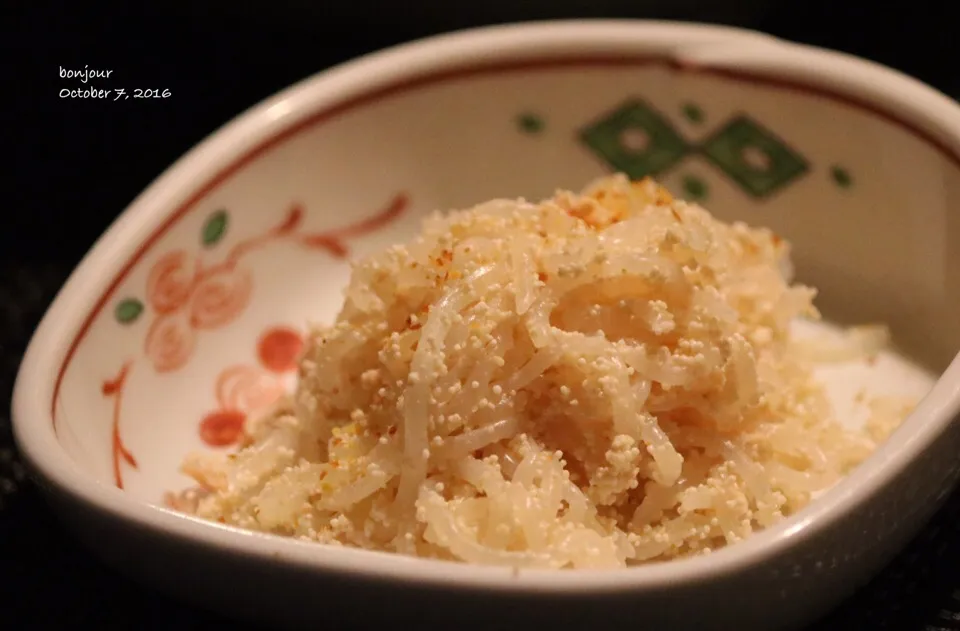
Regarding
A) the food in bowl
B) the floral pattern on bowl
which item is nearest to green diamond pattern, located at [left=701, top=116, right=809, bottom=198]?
the food in bowl

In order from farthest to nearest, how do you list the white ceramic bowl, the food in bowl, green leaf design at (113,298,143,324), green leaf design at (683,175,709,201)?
green leaf design at (683,175,709,201) → green leaf design at (113,298,143,324) → the food in bowl → the white ceramic bowl

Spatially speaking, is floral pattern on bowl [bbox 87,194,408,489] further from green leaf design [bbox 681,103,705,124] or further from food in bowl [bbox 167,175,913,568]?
green leaf design [bbox 681,103,705,124]

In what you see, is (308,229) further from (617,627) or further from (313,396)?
(617,627)

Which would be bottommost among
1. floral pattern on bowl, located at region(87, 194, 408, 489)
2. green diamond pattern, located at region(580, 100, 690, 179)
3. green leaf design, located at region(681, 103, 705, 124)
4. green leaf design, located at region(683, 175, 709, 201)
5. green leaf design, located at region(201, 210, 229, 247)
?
floral pattern on bowl, located at region(87, 194, 408, 489)

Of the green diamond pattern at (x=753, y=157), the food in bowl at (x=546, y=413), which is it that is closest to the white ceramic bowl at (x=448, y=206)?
the green diamond pattern at (x=753, y=157)

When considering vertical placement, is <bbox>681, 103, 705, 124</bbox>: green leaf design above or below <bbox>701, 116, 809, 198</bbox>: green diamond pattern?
above

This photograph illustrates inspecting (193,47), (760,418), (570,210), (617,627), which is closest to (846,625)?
→ (760,418)

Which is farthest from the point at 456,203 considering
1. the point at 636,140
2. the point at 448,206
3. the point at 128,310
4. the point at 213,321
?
the point at 128,310

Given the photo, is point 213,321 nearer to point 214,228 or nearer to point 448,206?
point 214,228
